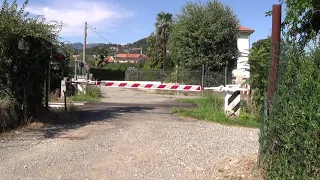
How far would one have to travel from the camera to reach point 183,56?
116 ft

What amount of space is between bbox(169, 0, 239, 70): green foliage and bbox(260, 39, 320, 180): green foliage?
1137 inches

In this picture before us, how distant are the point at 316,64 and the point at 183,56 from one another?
99.9 ft

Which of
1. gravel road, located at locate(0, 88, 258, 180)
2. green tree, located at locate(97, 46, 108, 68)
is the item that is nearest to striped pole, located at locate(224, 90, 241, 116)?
gravel road, located at locate(0, 88, 258, 180)

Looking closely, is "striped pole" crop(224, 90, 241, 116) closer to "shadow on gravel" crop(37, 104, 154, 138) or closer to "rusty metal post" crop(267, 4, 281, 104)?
"shadow on gravel" crop(37, 104, 154, 138)

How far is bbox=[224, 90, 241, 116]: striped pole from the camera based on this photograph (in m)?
13.3

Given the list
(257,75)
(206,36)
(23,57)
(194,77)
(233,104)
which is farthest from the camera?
(206,36)

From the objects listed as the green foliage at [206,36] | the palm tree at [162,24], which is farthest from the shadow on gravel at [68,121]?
the palm tree at [162,24]

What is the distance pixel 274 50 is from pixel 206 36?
28780 millimetres

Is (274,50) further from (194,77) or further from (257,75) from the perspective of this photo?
(194,77)

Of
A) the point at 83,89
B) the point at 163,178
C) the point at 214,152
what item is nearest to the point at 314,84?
the point at 163,178

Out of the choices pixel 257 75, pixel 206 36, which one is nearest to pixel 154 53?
pixel 206 36

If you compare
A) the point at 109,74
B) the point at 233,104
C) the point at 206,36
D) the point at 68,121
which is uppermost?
the point at 206,36

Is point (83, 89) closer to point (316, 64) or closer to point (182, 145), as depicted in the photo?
point (182, 145)

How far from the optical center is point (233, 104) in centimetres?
1338
